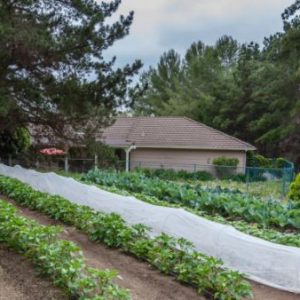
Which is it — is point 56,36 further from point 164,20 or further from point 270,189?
point 270,189

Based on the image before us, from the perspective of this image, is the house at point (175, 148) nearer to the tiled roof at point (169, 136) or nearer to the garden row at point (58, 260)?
the tiled roof at point (169, 136)

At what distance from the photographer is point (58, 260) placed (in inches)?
153

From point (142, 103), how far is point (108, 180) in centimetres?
3749

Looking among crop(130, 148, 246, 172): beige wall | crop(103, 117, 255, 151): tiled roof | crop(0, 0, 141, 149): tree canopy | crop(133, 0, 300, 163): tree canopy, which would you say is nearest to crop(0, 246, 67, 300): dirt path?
crop(0, 0, 141, 149): tree canopy

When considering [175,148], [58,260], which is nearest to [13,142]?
[175,148]

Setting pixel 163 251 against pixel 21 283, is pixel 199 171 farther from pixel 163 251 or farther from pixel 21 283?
pixel 21 283

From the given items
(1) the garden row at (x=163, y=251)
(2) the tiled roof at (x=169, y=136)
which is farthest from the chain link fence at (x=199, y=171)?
(1) the garden row at (x=163, y=251)

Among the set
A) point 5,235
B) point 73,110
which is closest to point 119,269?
point 5,235

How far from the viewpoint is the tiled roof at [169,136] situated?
85.1 ft

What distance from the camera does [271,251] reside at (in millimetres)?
4965

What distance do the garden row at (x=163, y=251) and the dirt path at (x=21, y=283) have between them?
1.28 meters

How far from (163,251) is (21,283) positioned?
1.55 meters

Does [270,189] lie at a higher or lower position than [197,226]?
lower

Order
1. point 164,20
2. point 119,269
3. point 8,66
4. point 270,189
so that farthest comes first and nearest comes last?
1. point 164,20
2. point 270,189
3. point 8,66
4. point 119,269
